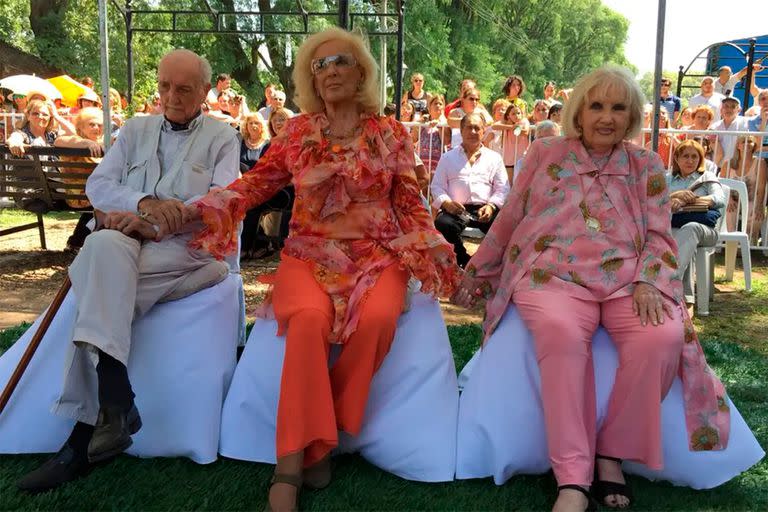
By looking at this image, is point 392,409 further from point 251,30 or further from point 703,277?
point 251,30

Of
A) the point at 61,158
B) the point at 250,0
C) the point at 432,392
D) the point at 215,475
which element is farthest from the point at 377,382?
the point at 250,0

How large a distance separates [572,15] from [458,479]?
40.4 metres

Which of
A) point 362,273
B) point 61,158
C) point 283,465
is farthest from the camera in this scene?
point 61,158

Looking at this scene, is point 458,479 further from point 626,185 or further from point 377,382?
point 626,185

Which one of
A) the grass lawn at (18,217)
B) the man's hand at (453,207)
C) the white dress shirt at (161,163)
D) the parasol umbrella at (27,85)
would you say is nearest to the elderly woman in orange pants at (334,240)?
the white dress shirt at (161,163)

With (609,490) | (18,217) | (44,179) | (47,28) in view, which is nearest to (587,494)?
(609,490)

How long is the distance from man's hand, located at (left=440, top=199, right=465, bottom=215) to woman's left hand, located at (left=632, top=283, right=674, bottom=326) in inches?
135

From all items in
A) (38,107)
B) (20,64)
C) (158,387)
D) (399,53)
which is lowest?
(158,387)

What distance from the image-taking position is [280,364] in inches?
112

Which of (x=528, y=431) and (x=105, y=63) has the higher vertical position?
(x=105, y=63)

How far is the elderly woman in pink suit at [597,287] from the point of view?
103 inches

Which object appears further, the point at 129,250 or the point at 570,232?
the point at 570,232

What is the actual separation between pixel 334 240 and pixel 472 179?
3616 mm

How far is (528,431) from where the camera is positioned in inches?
107
